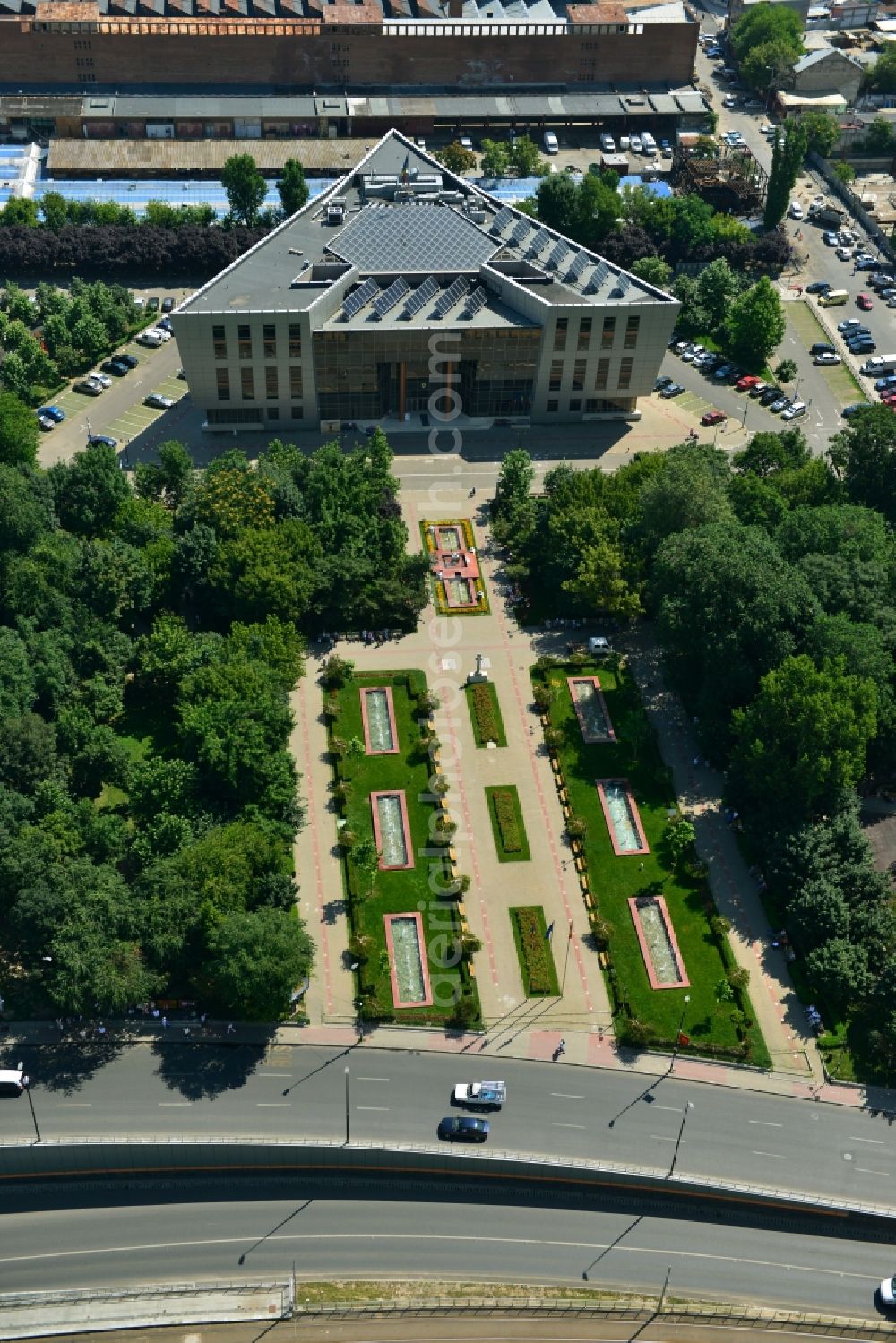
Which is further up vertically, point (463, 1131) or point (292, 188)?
point (292, 188)

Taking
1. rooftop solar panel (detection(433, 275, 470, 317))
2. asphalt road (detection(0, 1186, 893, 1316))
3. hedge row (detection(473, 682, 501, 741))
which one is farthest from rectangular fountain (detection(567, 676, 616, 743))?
rooftop solar panel (detection(433, 275, 470, 317))

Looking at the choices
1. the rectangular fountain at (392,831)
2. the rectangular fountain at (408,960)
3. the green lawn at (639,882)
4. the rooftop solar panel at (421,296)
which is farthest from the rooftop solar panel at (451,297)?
the rectangular fountain at (408,960)

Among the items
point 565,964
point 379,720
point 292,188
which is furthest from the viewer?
point 292,188

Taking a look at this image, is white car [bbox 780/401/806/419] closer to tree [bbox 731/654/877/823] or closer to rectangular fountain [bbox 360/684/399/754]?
tree [bbox 731/654/877/823]

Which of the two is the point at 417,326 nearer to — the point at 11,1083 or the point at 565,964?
the point at 565,964

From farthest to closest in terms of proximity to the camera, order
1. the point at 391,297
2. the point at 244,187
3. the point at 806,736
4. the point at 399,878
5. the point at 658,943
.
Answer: the point at 244,187 → the point at 391,297 → the point at 399,878 → the point at 806,736 → the point at 658,943

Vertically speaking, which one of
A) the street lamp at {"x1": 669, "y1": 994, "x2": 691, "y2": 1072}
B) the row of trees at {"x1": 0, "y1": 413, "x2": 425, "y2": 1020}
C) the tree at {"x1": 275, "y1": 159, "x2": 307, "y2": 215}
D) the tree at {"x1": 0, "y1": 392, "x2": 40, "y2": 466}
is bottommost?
the street lamp at {"x1": 669, "y1": 994, "x2": 691, "y2": 1072}

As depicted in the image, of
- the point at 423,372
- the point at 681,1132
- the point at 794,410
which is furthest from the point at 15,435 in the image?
the point at 681,1132
